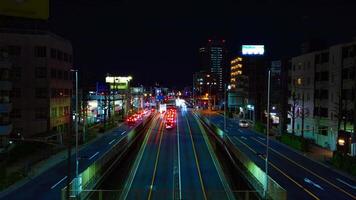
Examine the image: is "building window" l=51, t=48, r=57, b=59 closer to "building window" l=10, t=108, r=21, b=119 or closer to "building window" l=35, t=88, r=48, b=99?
"building window" l=35, t=88, r=48, b=99

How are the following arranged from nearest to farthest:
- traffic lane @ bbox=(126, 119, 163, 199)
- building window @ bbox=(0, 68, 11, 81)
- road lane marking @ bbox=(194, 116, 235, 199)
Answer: road lane marking @ bbox=(194, 116, 235, 199) → traffic lane @ bbox=(126, 119, 163, 199) → building window @ bbox=(0, 68, 11, 81)

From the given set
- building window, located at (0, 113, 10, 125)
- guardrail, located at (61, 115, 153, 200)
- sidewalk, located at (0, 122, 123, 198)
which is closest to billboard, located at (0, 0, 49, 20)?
guardrail, located at (61, 115, 153, 200)

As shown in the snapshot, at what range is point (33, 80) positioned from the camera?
6650 centimetres

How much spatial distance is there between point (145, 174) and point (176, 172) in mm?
2969

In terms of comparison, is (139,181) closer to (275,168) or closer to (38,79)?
(275,168)

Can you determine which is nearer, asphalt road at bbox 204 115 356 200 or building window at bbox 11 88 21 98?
asphalt road at bbox 204 115 356 200

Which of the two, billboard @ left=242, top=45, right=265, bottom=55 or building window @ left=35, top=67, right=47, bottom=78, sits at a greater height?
billboard @ left=242, top=45, right=265, bottom=55

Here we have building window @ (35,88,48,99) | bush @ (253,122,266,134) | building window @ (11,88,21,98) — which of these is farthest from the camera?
bush @ (253,122,266,134)

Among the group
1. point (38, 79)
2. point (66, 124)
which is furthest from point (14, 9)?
point (66, 124)

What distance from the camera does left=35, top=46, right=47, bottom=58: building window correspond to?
220ft

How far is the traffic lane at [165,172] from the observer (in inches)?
1129

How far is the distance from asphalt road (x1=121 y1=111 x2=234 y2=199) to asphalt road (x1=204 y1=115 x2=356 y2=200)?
486cm

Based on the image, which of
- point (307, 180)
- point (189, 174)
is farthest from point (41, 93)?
point (307, 180)

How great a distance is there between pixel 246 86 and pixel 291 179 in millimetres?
96820
